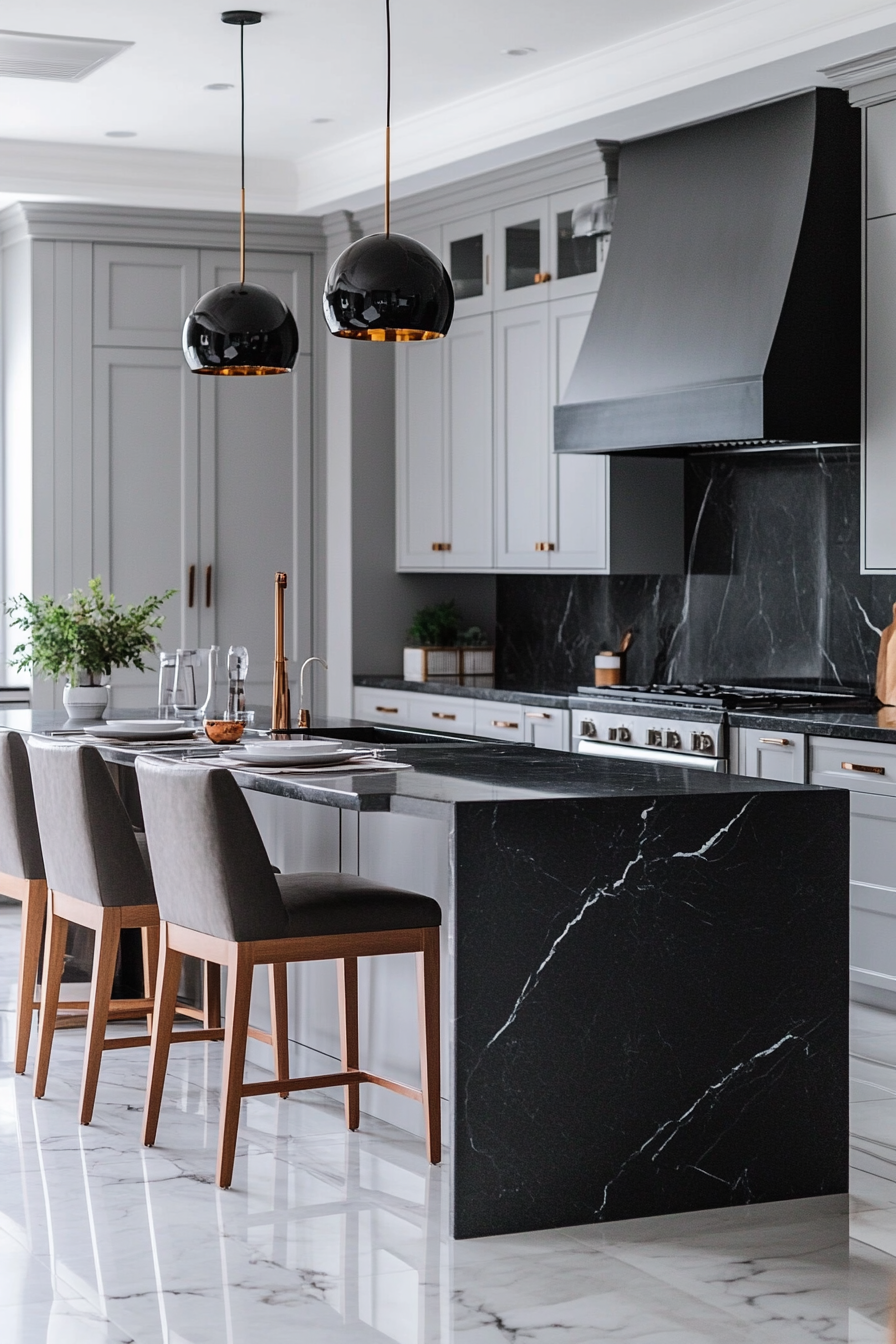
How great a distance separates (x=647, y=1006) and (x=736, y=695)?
7.41 feet

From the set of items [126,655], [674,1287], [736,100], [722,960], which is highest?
[736,100]

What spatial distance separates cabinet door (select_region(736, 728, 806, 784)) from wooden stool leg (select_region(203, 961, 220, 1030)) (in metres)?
1.61

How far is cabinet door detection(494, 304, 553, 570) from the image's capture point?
20.8ft

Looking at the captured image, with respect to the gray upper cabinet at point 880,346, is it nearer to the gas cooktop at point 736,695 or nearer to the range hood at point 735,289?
the range hood at point 735,289

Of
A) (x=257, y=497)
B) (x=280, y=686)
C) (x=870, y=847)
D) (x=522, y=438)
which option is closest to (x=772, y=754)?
(x=870, y=847)

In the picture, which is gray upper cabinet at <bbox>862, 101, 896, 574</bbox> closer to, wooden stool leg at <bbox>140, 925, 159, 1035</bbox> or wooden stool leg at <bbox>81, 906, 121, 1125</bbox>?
wooden stool leg at <bbox>140, 925, 159, 1035</bbox>

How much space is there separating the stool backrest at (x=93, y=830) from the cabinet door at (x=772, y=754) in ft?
6.25

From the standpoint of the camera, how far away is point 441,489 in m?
6.92

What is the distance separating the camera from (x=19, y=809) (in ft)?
13.7

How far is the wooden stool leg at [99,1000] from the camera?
12.2ft

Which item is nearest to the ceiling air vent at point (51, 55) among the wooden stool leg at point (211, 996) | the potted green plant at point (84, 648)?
the potted green plant at point (84, 648)

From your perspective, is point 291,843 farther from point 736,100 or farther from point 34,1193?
point 736,100

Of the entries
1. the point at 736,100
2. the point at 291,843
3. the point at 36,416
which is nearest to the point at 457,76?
the point at 736,100

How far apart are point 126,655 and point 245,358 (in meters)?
1.13
